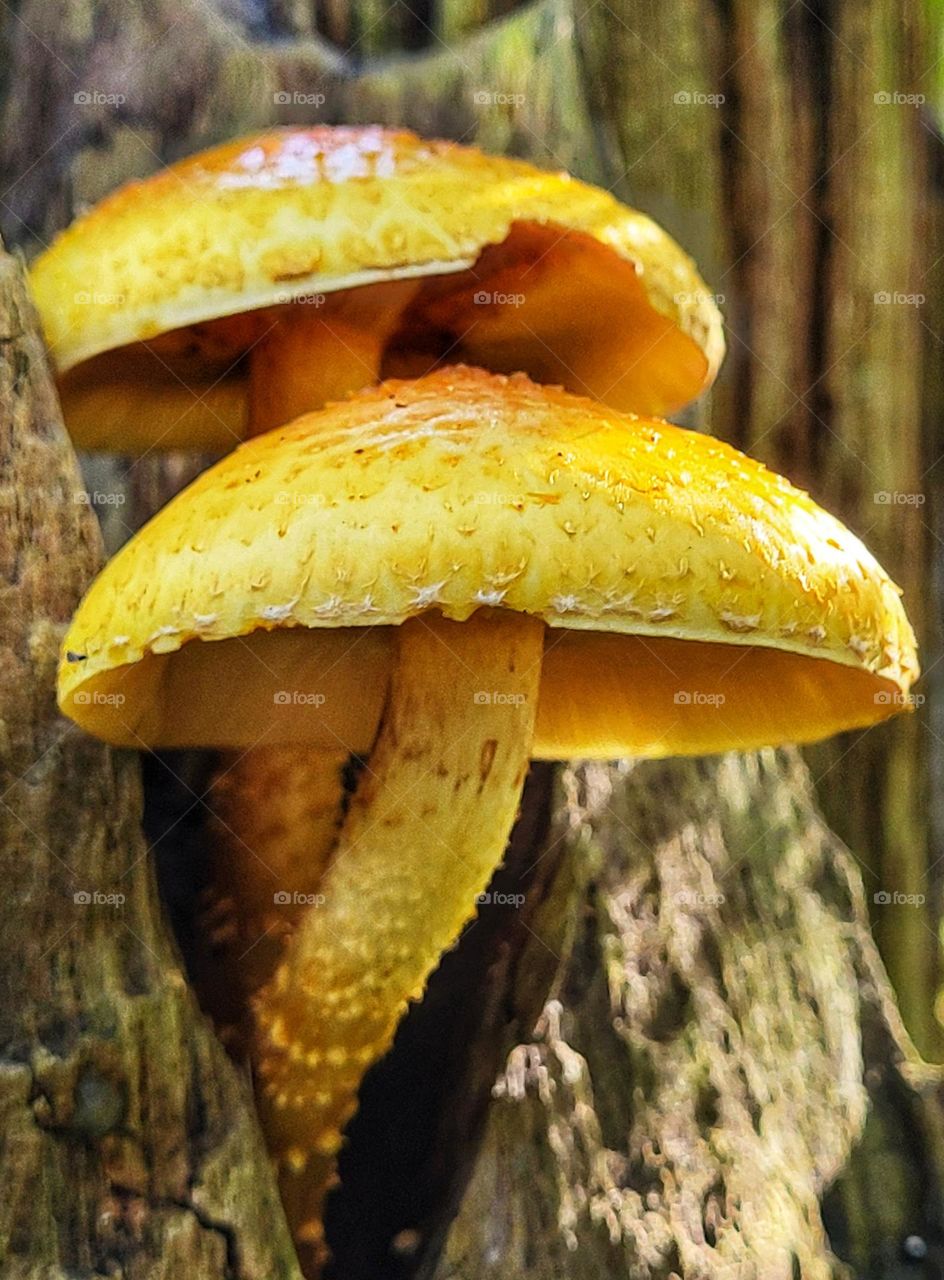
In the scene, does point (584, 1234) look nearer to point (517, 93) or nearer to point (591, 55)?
point (517, 93)

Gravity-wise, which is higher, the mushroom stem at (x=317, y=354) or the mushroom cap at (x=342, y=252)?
the mushroom cap at (x=342, y=252)

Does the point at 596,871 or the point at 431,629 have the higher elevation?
the point at 431,629

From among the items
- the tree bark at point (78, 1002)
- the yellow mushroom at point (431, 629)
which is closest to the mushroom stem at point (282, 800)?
the yellow mushroom at point (431, 629)

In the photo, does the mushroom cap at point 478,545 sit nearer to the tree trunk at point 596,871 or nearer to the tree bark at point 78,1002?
the tree bark at point 78,1002

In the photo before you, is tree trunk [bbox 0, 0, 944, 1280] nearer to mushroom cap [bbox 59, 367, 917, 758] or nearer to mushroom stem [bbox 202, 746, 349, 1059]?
mushroom stem [bbox 202, 746, 349, 1059]

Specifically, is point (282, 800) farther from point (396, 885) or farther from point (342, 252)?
point (342, 252)

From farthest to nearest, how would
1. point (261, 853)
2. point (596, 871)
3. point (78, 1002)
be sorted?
point (596, 871) → point (261, 853) → point (78, 1002)

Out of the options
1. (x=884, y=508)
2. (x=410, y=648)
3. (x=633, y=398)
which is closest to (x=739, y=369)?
(x=884, y=508)

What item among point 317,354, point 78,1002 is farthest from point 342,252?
point 78,1002
